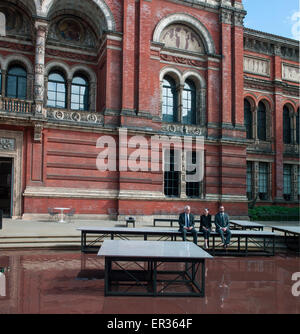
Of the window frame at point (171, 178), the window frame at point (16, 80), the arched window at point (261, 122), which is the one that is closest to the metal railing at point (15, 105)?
the window frame at point (16, 80)

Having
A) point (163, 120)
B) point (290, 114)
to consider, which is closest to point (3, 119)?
point (163, 120)

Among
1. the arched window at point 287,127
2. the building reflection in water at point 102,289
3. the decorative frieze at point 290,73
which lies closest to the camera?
the building reflection in water at point 102,289

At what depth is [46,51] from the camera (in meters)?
19.4

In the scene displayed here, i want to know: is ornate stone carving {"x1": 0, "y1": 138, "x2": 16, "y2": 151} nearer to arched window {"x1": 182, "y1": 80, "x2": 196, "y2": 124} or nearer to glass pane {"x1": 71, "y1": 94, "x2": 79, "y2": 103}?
glass pane {"x1": 71, "y1": 94, "x2": 79, "y2": 103}

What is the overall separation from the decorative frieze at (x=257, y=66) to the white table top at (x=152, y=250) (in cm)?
2113

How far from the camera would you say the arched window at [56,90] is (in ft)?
65.3

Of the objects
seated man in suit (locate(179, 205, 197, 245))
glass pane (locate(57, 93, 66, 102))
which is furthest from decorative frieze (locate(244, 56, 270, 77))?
seated man in suit (locate(179, 205, 197, 245))

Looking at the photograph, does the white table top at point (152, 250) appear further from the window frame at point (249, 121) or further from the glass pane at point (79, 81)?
the window frame at point (249, 121)

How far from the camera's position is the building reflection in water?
5.53 metres

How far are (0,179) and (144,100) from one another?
31.1ft

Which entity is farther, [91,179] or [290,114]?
[290,114]

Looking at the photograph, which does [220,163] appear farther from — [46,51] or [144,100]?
[46,51]

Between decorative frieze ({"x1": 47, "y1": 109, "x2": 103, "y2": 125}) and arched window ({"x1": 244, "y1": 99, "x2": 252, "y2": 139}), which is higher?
arched window ({"x1": 244, "y1": 99, "x2": 252, "y2": 139})

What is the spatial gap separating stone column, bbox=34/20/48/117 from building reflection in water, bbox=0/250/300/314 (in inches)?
350
